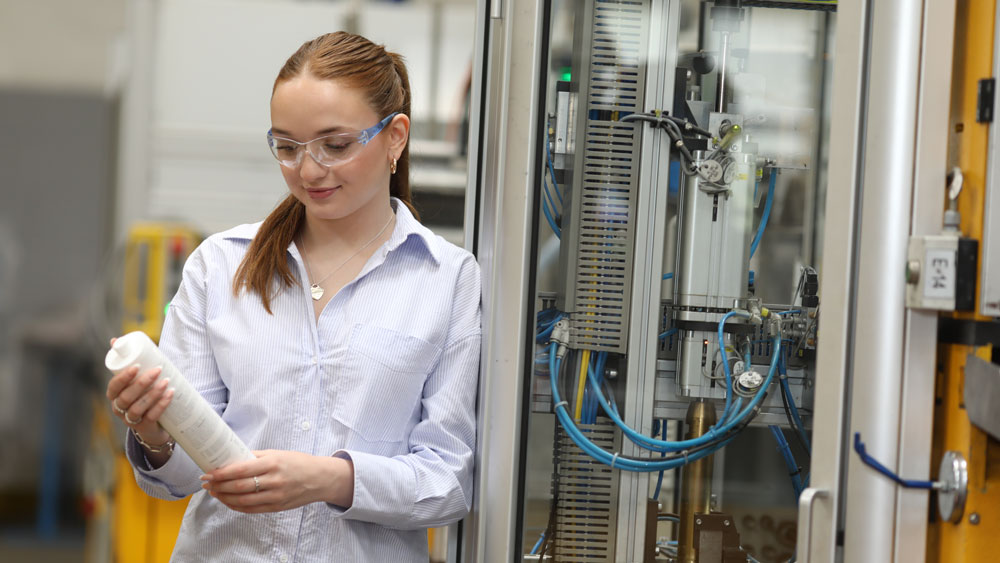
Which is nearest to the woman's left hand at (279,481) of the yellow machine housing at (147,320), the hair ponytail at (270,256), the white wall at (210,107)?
the hair ponytail at (270,256)

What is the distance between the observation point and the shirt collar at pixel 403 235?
1424 millimetres

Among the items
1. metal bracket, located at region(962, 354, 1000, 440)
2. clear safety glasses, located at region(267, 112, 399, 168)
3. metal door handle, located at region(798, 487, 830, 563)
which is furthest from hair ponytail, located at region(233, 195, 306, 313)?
metal bracket, located at region(962, 354, 1000, 440)

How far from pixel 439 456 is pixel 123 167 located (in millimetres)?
2647

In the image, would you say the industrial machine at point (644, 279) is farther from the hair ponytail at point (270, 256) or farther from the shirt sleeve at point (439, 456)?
the hair ponytail at point (270, 256)

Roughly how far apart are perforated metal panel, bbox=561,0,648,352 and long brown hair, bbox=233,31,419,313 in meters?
0.33

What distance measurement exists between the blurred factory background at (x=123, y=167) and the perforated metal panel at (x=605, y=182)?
1.41m

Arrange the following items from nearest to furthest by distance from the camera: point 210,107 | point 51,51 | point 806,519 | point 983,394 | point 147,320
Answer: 1. point 983,394
2. point 806,519
3. point 147,320
4. point 210,107
5. point 51,51

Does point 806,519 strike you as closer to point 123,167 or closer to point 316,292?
point 316,292

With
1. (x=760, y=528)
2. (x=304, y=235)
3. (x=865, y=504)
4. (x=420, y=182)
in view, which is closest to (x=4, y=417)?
(x=420, y=182)

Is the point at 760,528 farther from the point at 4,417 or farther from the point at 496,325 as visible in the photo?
the point at 4,417

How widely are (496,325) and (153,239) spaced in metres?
2.39

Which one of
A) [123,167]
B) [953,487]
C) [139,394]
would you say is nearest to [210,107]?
[123,167]

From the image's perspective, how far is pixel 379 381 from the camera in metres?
1.33

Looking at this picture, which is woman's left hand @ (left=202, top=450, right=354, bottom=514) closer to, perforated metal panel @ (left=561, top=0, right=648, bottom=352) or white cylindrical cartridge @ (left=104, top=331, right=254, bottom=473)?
white cylindrical cartridge @ (left=104, top=331, right=254, bottom=473)
